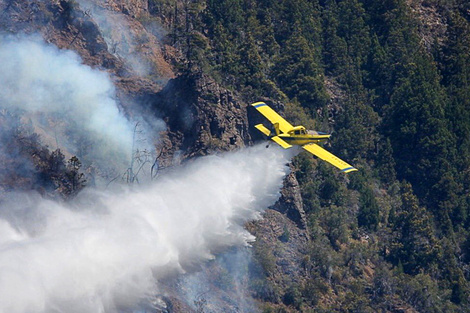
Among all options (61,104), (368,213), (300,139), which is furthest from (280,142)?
(368,213)

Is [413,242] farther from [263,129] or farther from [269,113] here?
[263,129]

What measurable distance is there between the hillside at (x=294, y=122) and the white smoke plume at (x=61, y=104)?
162 mm

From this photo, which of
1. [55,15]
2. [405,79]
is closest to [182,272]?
[55,15]

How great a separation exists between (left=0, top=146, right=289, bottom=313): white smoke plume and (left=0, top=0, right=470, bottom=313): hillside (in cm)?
129

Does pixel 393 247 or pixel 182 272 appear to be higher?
pixel 182 272

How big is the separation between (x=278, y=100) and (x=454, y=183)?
73.0ft

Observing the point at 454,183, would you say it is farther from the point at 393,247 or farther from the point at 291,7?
the point at 291,7

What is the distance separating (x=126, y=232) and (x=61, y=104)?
13.4 metres

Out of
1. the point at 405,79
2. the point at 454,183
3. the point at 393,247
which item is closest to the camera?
the point at 393,247

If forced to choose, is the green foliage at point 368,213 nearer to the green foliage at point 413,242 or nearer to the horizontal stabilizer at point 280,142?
the green foliage at point 413,242

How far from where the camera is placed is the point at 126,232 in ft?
220

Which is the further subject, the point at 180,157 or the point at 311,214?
the point at 311,214

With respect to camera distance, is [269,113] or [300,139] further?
[269,113]

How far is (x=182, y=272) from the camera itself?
70.1m
